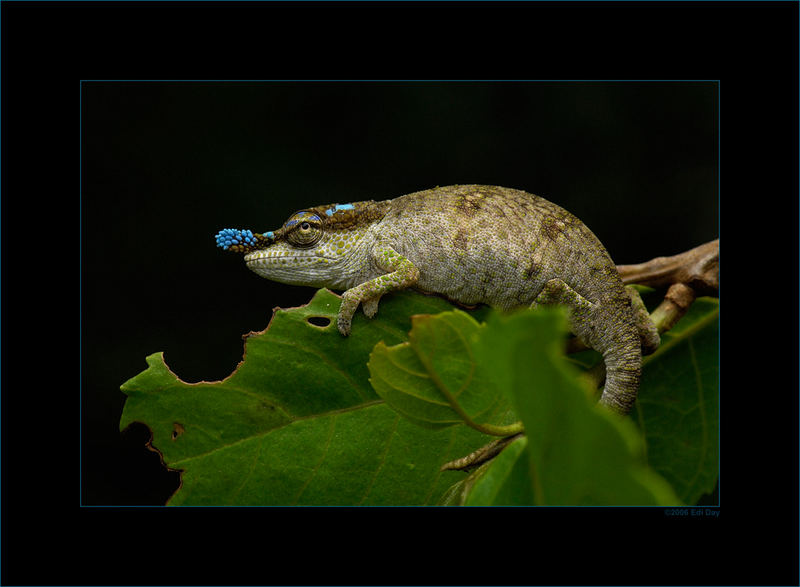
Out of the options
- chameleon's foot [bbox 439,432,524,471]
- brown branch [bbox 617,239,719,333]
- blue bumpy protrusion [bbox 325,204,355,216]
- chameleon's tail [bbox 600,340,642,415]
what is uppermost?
blue bumpy protrusion [bbox 325,204,355,216]

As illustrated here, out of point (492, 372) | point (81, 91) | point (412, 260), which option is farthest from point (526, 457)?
point (81, 91)

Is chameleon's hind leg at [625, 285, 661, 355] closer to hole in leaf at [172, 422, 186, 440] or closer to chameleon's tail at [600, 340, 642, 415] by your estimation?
chameleon's tail at [600, 340, 642, 415]

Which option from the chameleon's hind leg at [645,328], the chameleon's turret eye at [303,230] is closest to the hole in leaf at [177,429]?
the chameleon's turret eye at [303,230]

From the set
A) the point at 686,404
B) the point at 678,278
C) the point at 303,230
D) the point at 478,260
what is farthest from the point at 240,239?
the point at 686,404

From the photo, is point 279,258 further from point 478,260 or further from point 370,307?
point 478,260

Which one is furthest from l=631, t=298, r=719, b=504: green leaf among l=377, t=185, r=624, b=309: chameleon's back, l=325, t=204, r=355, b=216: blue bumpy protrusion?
l=325, t=204, r=355, b=216: blue bumpy protrusion

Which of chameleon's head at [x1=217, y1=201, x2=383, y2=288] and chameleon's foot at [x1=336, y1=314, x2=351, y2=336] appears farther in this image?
chameleon's head at [x1=217, y1=201, x2=383, y2=288]

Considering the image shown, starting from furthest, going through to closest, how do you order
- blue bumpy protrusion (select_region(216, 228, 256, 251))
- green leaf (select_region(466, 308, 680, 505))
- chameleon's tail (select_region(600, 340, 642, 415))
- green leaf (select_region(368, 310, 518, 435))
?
blue bumpy protrusion (select_region(216, 228, 256, 251)) → chameleon's tail (select_region(600, 340, 642, 415)) → green leaf (select_region(368, 310, 518, 435)) → green leaf (select_region(466, 308, 680, 505))
